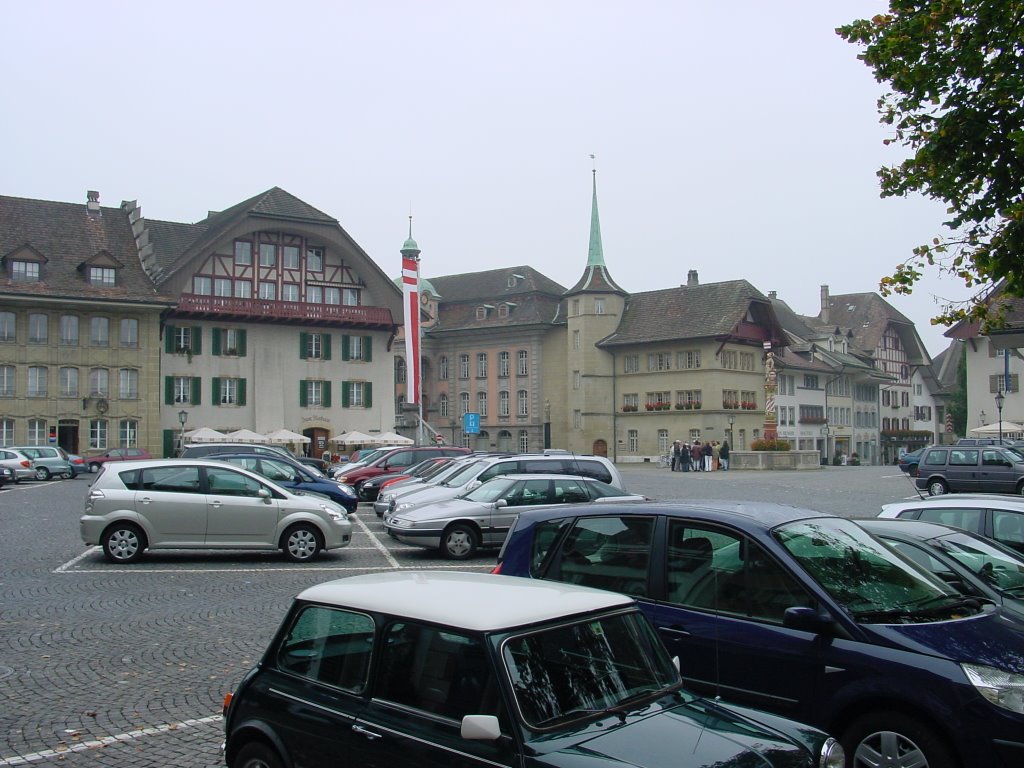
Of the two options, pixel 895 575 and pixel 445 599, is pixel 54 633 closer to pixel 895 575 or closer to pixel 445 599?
pixel 445 599

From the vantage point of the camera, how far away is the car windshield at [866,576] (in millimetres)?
5895

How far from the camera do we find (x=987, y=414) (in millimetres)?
63594

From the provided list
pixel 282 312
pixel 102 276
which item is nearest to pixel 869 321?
pixel 282 312

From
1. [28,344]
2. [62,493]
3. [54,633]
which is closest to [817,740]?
[54,633]

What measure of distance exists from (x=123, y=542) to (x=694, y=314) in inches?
2407

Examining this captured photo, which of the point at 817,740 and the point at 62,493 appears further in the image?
the point at 62,493

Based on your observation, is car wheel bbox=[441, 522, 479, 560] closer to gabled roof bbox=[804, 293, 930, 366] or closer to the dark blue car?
the dark blue car

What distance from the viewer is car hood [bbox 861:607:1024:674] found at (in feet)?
17.7

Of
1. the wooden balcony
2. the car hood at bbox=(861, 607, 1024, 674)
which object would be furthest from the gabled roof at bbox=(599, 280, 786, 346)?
the car hood at bbox=(861, 607, 1024, 674)

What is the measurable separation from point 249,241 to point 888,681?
57761 mm

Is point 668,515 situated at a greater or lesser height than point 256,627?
greater

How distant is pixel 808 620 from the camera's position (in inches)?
222

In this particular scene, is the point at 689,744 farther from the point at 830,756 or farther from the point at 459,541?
the point at 459,541

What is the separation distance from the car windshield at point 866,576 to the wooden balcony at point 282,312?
54.9 meters
